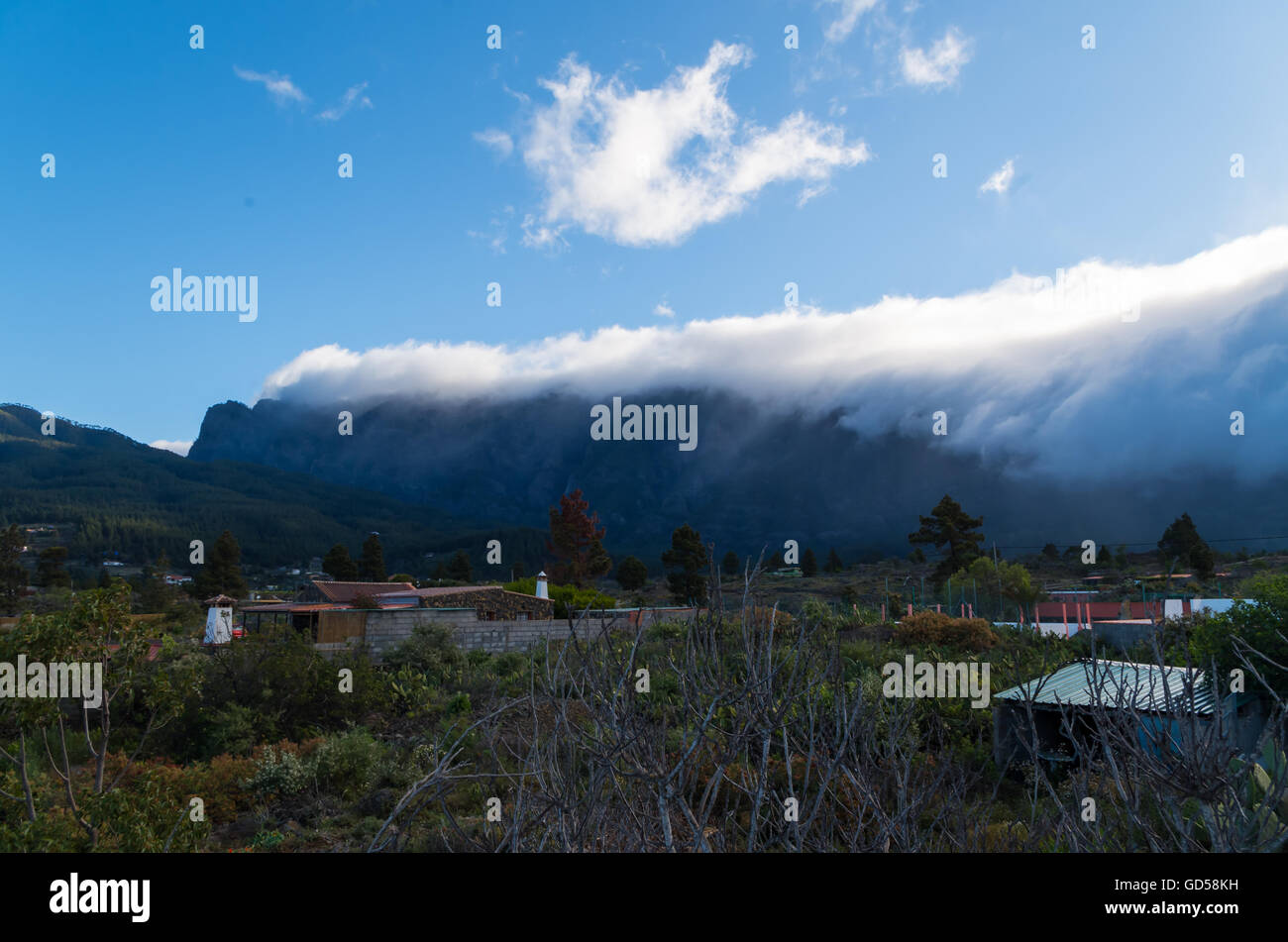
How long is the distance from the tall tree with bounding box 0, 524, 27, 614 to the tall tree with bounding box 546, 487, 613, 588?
28483mm

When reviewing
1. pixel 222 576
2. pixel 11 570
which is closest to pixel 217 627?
pixel 222 576

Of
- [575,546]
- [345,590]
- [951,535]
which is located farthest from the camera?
[575,546]

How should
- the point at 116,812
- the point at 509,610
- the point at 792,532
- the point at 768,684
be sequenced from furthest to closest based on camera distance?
the point at 792,532 < the point at 509,610 < the point at 116,812 < the point at 768,684

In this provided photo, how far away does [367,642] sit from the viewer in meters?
23.0

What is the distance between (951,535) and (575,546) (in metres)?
23.2

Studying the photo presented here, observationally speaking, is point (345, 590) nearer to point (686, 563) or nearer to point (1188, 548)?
point (686, 563)

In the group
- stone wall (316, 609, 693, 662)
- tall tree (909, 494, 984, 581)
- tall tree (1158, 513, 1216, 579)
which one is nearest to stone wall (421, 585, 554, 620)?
stone wall (316, 609, 693, 662)

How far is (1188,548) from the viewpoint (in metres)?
43.7

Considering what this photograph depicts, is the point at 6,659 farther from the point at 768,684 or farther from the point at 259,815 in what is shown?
the point at 768,684

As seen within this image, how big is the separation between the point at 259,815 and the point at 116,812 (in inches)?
243

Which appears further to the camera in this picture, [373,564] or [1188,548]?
[373,564]

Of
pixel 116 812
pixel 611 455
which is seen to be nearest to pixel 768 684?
pixel 116 812

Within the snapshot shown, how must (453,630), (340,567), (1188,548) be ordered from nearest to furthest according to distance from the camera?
(453,630), (1188,548), (340,567)

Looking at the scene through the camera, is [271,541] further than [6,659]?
Yes
